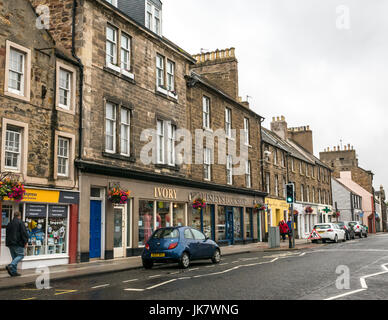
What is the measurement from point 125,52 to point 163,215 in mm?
8278

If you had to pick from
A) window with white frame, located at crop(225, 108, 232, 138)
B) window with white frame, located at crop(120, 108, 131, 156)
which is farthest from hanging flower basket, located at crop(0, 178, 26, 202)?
window with white frame, located at crop(225, 108, 232, 138)

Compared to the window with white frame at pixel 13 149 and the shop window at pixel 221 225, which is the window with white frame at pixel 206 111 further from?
the window with white frame at pixel 13 149

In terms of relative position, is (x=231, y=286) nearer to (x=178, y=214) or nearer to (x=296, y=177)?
(x=178, y=214)

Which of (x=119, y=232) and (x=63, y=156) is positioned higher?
(x=63, y=156)

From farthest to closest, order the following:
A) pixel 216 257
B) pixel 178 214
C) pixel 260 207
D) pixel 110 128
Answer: pixel 260 207, pixel 178 214, pixel 110 128, pixel 216 257

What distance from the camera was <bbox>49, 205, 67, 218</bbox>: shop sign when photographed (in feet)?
53.3

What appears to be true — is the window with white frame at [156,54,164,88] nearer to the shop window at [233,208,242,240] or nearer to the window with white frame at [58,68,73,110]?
the window with white frame at [58,68,73,110]

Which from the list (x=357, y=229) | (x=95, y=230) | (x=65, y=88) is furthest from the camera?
(x=357, y=229)

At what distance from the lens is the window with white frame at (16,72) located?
15328mm

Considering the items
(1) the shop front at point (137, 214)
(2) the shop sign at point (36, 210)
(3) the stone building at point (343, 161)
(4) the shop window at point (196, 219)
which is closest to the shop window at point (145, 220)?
(1) the shop front at point (137, 214)

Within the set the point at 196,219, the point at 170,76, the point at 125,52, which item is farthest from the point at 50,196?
the point at 196,219

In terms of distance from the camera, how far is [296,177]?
146 feet
